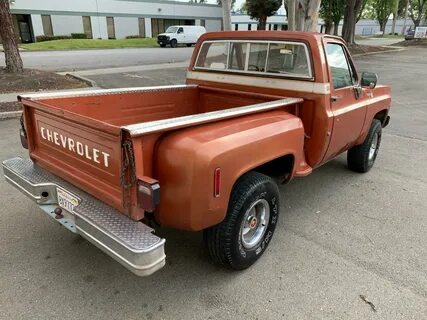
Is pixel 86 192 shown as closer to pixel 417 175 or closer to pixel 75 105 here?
pixel 75 105

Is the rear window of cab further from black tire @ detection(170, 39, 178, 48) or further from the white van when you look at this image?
black tire @ detection(170, 39, 178, 48)

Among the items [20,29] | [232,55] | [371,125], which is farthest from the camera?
[20,29]

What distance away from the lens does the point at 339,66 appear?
400 cm

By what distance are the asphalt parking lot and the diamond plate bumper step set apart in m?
0.56

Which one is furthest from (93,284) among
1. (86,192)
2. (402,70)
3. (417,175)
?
(402,70)

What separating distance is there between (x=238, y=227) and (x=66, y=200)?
132cm

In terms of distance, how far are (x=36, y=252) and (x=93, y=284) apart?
0.74 metres

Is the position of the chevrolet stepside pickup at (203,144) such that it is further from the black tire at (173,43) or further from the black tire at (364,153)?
the black tire at (173,43)

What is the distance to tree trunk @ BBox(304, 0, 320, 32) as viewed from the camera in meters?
12.2

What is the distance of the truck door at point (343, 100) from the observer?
12.4ft

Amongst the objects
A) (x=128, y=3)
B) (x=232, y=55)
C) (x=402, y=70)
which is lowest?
(x=402, y=70)

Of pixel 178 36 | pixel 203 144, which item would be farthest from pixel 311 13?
pixel 178 36

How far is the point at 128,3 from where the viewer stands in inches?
Answer: 1715

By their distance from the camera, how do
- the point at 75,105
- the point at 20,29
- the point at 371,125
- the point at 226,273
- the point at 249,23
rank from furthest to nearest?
the point at 249,23 → the point at 20,29 → the point at 371,125 → the point at 75,105 → the point at 226,273
